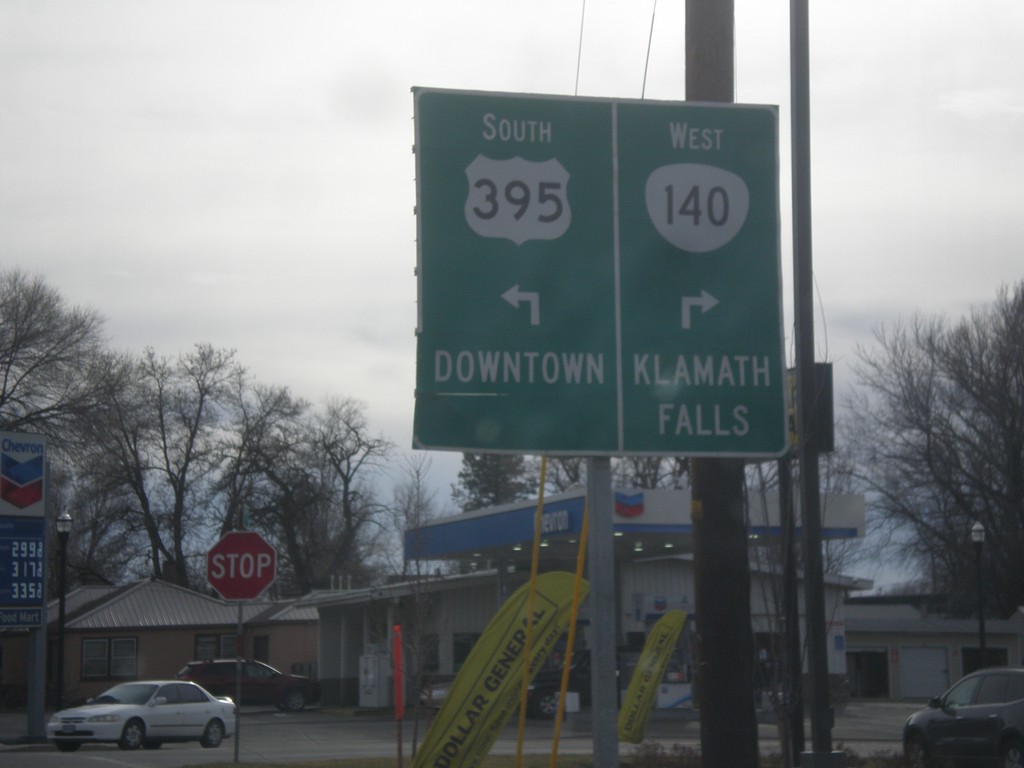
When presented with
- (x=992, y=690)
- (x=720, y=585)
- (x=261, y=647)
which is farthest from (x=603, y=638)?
(x=261, y=647)

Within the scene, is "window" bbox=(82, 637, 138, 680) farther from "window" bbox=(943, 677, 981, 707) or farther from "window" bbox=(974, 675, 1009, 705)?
"window" bbox=(974, 675, 1009, 705)

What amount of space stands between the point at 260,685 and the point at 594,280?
37.2 m

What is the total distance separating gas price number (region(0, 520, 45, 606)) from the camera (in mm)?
24438

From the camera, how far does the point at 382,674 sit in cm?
3812

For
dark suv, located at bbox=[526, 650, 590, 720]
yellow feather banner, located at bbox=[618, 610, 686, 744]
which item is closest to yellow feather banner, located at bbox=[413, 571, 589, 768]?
yellow feather banner, located at bbox=[618, 610, 686, 744]

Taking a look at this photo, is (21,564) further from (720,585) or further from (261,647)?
(261,647)

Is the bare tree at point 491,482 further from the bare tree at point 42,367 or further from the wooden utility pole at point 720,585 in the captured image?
the wooden utility pole at point 720,585

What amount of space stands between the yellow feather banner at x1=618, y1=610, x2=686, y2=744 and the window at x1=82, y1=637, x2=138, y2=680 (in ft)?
114

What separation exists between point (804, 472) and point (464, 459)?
78.6m

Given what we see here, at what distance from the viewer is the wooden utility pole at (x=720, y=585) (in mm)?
7297

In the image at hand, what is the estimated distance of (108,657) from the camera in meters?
47.4

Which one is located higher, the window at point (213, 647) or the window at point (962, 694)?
the window at point (962, 694)

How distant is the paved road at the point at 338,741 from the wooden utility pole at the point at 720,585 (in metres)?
12.6

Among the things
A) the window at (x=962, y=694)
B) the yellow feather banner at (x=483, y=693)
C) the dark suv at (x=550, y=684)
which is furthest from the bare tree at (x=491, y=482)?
the yellow feather banner at (x=483, y=693)
